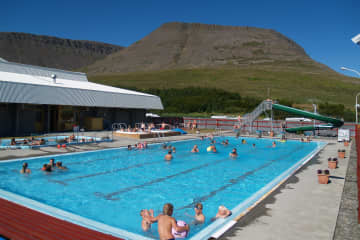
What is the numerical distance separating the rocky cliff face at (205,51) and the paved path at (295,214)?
118m

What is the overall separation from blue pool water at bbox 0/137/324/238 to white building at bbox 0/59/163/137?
891 cm

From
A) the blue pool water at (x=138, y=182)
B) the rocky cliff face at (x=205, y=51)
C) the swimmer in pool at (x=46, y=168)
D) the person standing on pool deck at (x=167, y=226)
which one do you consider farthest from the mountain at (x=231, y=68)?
the person standing on pool deck at (x=167, y=226)

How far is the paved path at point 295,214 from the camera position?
4783mm

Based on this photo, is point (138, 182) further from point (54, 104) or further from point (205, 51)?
point (205, 51)

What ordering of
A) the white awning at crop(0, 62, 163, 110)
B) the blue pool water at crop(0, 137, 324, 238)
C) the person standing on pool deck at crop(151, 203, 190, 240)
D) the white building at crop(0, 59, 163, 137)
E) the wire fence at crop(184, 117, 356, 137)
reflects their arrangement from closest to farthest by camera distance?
the person standing on pool deck at crop(151, 203, 190, 240) → the blue pool water at crop(0, 137, 324, 238) → the white awning at crop(0, 62, 163, 110) → the white building at crop(0, 59, 163, 137) → the wire fence at crop(184, 117, 356, 137)

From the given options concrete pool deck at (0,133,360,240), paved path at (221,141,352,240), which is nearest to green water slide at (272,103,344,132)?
concrete pool deck at (0,133,360,240)

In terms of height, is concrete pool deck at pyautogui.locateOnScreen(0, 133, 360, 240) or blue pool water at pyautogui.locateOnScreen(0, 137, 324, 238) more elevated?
concrete pool deck at pyautogui.locateOnScreen(0, 133, 360, 240)

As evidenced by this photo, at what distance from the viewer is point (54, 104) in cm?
2194

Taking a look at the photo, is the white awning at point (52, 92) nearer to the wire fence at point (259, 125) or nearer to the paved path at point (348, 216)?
the wire fence at point (259, 125)

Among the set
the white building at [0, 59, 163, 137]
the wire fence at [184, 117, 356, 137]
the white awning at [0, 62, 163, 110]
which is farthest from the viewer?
the wire fence at [184, 117, 356, 137]

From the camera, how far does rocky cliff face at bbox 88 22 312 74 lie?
13450 centimetres

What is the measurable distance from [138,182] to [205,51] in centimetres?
15055

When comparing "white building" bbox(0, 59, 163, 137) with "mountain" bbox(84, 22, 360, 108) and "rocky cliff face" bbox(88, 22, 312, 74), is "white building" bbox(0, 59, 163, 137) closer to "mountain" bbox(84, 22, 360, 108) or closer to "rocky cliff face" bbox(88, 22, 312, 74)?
"mountain" bbox(84, 22, 360, 108)

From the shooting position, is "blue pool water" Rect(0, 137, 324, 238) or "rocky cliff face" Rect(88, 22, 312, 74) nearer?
"blue pool water" Rect(0, 137, 324, 238)
